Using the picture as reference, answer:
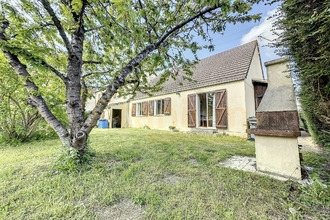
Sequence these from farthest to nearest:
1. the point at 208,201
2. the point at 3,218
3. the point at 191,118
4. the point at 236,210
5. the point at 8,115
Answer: the point at 191,118 < the point at 8,115 < the point at 208,201 < the point at 236,210 < the point at 3,218

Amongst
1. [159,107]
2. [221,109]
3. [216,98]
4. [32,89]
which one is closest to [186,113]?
[216,98]

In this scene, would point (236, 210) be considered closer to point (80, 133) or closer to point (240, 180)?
point (240, 180)

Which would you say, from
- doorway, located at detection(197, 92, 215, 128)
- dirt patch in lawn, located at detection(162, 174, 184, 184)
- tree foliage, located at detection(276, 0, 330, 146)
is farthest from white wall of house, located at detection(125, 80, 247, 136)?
dirt patch in lawn, located at detection(162, 174, 184, 184)

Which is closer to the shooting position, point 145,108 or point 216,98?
point 216,98

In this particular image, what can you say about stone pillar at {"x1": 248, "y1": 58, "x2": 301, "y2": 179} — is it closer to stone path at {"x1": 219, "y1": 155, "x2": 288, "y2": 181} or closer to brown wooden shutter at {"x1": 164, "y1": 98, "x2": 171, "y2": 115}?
stone path at {"x1": 219, "y1": 155, "x2": 288, "y2": 181}

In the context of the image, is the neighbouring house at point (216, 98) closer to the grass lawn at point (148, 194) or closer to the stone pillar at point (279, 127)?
the stone pillar at point (279, 127)

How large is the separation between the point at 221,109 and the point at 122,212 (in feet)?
21.9

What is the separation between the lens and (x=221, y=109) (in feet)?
22.9

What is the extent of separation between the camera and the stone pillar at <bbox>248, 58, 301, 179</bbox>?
2.10 meters

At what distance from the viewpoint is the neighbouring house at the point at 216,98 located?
257 inches

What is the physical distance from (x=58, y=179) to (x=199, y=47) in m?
3.82

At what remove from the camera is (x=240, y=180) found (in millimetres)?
2043

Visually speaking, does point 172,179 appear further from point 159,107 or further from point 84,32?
point 159,107

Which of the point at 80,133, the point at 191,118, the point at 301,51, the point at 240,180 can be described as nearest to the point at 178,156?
the point at 240,180
